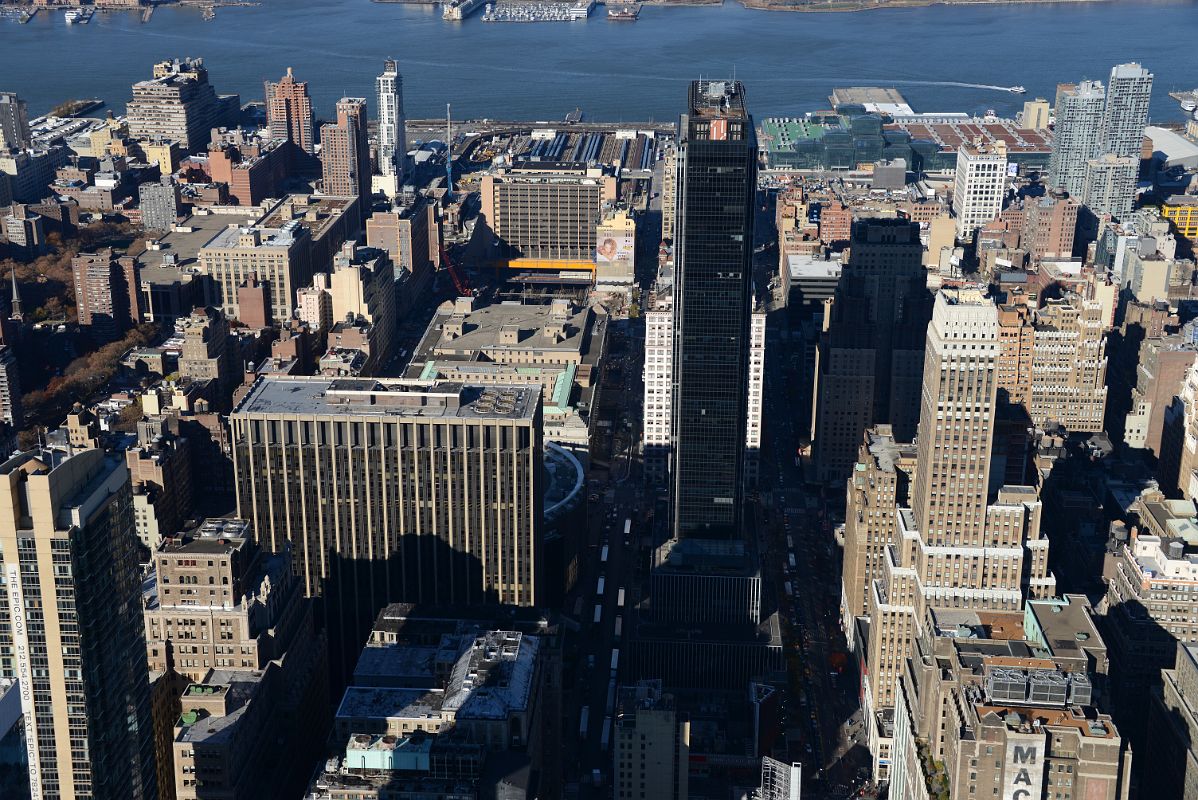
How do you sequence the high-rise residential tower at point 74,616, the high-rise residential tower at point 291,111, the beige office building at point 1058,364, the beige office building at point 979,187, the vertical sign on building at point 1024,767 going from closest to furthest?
1. the high-rise residential tower at point 74,616
2. the vertical sign on building at point 1024,767
3. the beige office building at point 1058,364
4. the beige office building at point 979,187
5. the high-rise residential tower at point 291,111

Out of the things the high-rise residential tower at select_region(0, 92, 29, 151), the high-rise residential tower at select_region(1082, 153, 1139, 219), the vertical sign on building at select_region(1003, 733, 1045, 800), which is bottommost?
the vertical sign on building at select_region(1003, 733, 1045, 800)

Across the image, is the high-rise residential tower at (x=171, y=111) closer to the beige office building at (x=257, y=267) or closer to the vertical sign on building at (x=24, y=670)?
the beige office building at (x=257, y=267)

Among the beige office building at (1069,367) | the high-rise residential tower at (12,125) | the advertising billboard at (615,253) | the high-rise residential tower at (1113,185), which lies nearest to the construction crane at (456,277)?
the advertising billboard at (615,253)

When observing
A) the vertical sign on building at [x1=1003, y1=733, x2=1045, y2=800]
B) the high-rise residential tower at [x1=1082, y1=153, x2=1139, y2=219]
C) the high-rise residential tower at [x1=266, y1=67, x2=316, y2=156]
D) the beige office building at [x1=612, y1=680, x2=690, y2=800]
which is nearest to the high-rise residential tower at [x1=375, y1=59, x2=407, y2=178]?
the high-rise residential tower at [x1=266, y1=67, x2=316, y2=156]

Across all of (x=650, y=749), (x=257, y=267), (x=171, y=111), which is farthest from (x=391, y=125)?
(x=650, y=749)

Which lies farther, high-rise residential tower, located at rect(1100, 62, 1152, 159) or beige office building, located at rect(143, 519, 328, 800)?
high-rise residential tower, located at rect(1100, 62, 1152, 159)

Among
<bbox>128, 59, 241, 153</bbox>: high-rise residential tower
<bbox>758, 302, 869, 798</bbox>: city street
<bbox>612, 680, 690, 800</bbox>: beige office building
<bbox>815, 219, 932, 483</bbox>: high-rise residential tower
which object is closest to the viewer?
<bbox>612, 680, 690, 800</bbox>: beige office building

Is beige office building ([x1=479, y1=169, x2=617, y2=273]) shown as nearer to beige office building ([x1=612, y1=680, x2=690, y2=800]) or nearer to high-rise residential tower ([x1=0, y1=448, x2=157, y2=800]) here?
A: beige office building ([x1=612, y1=680, x2=690, y2=800])
